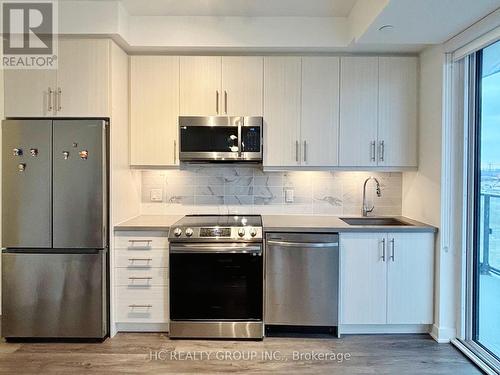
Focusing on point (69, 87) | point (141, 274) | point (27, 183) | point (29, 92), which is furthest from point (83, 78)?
point (141, 274)

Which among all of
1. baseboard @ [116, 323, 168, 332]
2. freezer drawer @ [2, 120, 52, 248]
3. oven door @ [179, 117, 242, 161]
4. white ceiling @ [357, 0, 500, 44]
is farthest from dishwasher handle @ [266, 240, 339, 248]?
freezer drawer @ [2, 120, 52, 248]

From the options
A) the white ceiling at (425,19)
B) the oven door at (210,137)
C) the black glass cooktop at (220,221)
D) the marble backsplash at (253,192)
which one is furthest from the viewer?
the marble backsplash at (253,192)

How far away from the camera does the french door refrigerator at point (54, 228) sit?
2836 mm

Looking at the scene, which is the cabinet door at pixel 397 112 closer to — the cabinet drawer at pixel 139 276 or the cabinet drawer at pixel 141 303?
the cabinet drawer at pixel 139 276

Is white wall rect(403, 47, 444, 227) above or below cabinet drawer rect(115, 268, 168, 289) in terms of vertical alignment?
above

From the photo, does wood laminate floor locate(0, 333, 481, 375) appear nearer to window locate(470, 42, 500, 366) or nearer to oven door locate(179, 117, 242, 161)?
window locate(470, 42, 500, 366)

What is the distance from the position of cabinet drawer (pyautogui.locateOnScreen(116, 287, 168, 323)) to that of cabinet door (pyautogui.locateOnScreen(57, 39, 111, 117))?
57.2 inches

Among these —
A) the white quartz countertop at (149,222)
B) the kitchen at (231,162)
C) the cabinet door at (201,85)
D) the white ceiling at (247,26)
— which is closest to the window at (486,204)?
the kitchen at (231,162)

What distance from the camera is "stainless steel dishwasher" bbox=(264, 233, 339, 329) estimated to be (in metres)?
2.94

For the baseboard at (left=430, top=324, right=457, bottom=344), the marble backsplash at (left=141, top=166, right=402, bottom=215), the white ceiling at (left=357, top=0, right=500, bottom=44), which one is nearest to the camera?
the white ceiling at (left=357, top=0, right=500, bottom=44)

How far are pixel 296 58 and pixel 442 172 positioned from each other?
1552 millimetres

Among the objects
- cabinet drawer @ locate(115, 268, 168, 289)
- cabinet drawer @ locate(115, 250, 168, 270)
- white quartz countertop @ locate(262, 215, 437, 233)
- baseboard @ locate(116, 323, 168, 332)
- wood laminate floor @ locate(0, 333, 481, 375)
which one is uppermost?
white quartz countertop @ locate(262, 215, 437, 233)

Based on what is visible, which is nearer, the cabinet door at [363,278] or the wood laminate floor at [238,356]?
the wood laminate floor at [238,356]

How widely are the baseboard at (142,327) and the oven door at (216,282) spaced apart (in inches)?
8.3
